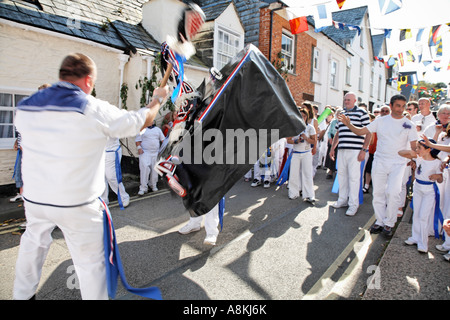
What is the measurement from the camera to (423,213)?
149 inches

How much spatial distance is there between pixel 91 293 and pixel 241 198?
4.55 meters

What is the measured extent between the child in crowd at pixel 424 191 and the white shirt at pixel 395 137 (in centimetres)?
41

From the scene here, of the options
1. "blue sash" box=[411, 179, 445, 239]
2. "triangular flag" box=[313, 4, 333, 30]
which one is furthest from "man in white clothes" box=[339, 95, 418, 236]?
"triangular flag" box=[313, 4, 333, 30]

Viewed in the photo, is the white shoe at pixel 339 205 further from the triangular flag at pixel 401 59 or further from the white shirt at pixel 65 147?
the triangular flag at pixel 401 59

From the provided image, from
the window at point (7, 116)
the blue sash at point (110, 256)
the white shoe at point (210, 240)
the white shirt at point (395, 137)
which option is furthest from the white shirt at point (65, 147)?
the window at point (7, 116)

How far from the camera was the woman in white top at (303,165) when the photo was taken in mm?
6109

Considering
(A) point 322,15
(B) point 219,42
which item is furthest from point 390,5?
(B) point 219,42

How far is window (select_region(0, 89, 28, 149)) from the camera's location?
6277mm

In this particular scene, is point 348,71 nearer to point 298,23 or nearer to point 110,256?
point 298,23

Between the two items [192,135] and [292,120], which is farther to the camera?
[292,120]

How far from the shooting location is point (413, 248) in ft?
12.5

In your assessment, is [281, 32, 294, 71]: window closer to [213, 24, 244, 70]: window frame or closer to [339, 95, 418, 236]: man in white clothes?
[213, 24, 244, 70]: window frame
